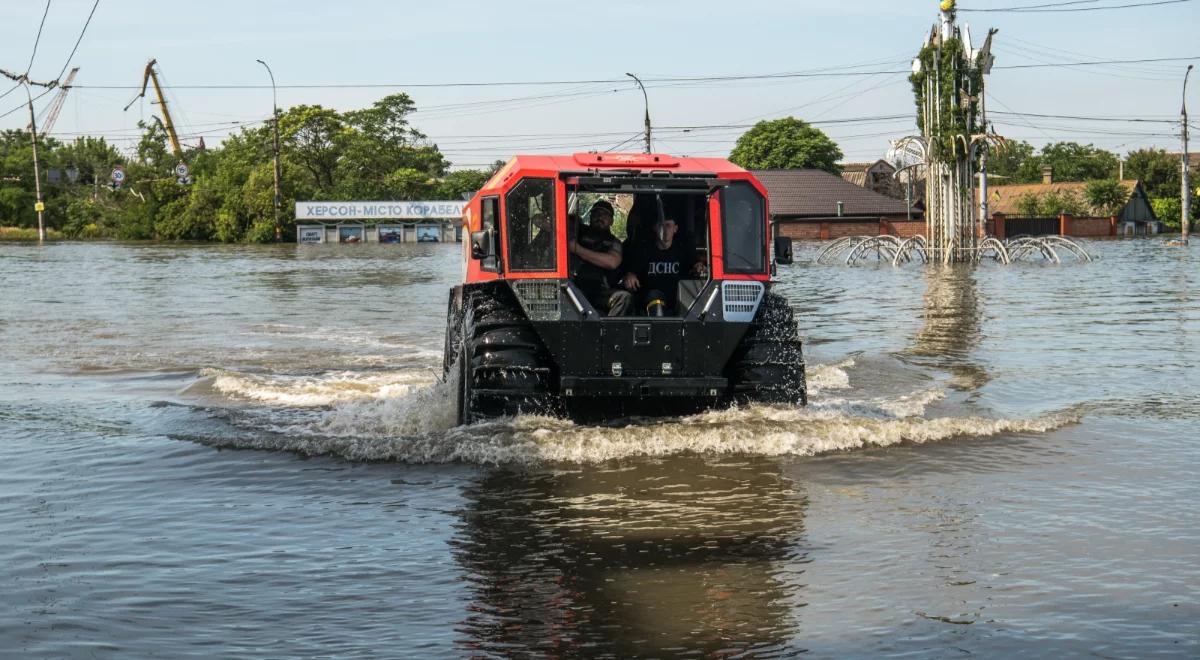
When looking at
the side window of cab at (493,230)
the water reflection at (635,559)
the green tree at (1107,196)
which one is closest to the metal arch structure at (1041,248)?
the side window of cab at (493,230)

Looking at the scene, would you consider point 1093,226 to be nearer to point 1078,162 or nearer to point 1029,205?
point 1029,205

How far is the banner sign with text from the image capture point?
88188mm

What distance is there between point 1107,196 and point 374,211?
51.0m

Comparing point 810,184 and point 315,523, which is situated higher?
point 810,184

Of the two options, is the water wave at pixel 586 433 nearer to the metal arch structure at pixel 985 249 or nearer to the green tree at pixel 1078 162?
the metal arch structure at pixel 985 249

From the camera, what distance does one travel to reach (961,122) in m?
46.2

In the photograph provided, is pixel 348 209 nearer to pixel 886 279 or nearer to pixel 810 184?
pixel 810 184

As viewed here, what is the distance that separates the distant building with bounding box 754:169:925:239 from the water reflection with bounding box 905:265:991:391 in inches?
1997

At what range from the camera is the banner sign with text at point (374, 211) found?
88188 mm

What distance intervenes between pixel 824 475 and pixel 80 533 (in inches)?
186

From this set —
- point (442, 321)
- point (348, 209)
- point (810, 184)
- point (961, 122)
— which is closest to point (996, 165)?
point (810, 184)

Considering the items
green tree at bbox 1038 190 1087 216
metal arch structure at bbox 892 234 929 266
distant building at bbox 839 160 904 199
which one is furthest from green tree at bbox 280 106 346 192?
metal arch structure at bbox 892 234 929 266

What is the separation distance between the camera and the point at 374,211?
90.1 m

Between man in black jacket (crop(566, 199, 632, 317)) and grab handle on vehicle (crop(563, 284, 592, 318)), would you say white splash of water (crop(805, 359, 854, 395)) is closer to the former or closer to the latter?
man in black jacket (crop(566, 199, 632, 317))
